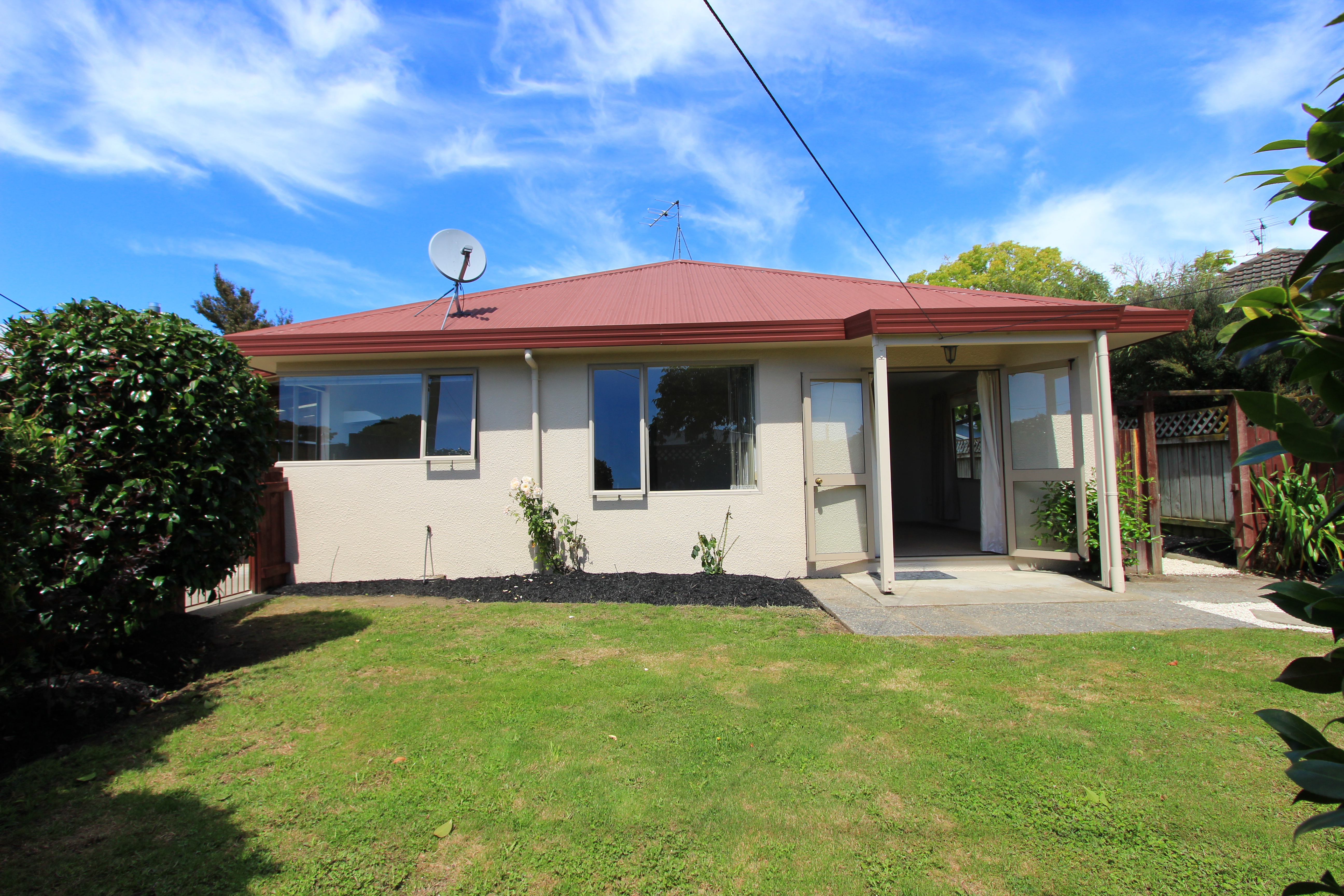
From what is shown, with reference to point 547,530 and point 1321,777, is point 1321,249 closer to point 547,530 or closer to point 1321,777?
point 1321,777

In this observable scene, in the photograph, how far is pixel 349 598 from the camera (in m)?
6.74

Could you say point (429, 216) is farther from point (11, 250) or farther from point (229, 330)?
point (229, 330)

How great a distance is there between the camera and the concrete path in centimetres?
517

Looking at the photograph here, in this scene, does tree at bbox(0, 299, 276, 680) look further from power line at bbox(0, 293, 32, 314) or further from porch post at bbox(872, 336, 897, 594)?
porch post at bbox(872, 336, 897, 594)

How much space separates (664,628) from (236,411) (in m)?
3.46

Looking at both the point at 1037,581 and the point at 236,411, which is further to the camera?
the point at 1037,581

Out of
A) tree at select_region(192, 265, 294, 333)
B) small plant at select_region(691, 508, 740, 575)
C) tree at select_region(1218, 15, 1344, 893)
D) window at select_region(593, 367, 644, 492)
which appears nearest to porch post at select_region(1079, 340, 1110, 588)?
small plant at select_region(691, 508, 740, 575)

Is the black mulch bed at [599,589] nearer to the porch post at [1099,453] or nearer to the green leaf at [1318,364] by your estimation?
the porch post at [1099,453]

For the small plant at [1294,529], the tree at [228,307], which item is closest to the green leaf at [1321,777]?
the small plant at [1294,529]

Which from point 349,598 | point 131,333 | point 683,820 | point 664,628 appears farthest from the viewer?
point 349,598

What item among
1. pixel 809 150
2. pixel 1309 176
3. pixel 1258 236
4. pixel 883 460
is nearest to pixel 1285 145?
pixel 1309 176

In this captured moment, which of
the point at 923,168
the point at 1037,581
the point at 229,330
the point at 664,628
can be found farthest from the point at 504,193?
the point at 229,330

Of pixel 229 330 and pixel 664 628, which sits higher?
pixel 229 330

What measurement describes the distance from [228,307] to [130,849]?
33264 millimetres
